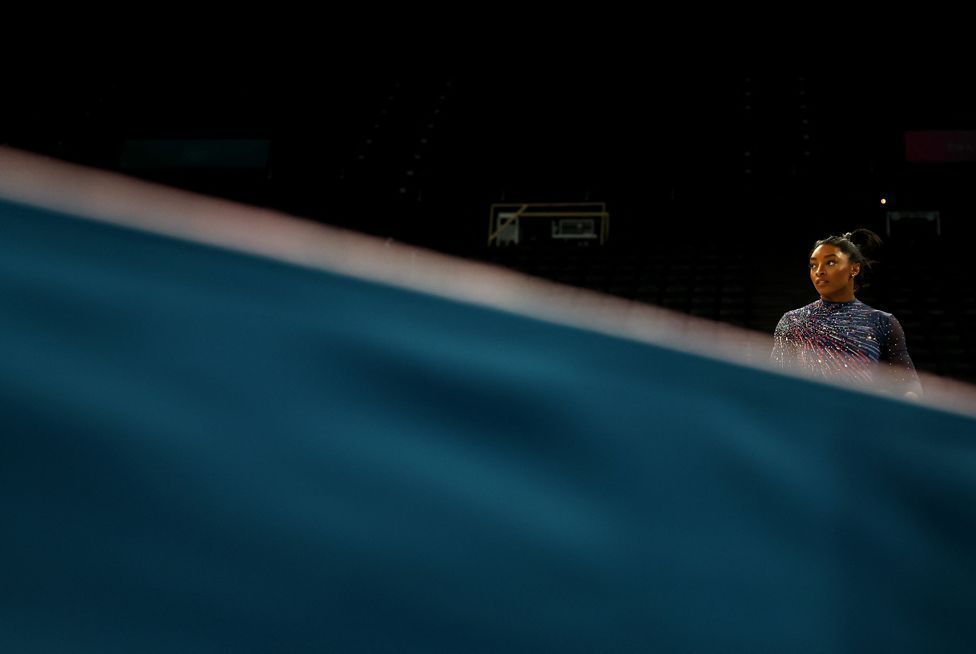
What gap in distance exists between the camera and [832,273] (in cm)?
214

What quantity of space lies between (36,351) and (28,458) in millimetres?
42

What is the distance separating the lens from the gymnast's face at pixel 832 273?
7.04ft

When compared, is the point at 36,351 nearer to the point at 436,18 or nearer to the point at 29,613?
the point at 29,613

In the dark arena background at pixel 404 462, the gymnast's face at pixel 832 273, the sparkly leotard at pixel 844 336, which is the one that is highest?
the gymnast's face at pixel 832 273

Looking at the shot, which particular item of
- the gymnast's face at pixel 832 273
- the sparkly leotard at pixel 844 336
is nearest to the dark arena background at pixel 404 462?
the sparkly leotard at pixel 844 336

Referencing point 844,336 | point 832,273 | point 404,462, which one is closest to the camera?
point 404,462

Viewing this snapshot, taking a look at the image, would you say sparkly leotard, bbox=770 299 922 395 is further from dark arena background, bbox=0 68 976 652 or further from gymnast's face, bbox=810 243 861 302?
dark arena background, bbox=0 68 976 652

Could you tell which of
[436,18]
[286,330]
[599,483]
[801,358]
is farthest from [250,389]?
[436,18]

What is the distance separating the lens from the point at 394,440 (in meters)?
0.37

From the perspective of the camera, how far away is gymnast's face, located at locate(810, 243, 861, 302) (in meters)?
2.15

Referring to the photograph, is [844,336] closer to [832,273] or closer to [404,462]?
[832,273]

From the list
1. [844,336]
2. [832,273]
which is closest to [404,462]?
[844,336]

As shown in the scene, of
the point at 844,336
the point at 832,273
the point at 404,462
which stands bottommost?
the point at 404,462

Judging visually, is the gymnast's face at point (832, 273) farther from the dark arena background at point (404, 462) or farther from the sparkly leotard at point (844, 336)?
the dark arena background at point (404, 462)
